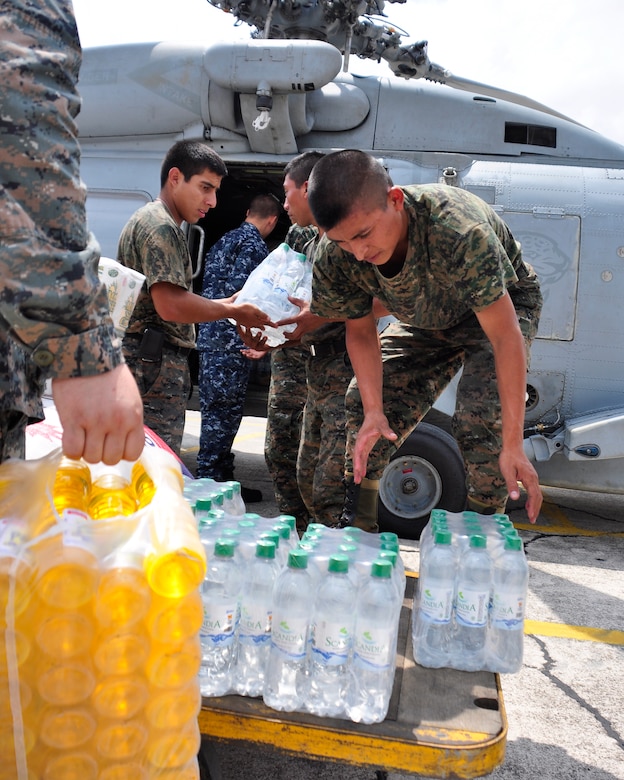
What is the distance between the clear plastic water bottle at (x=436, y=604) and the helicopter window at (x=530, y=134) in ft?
14.2

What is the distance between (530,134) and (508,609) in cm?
455

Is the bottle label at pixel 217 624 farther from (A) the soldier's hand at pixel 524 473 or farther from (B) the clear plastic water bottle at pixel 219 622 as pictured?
(A) the soldier's hand at pixel 524 473

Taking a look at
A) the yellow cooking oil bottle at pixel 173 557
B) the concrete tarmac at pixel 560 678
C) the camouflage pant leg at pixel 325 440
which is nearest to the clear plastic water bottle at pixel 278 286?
the camouflage pant leg at pixel 325 440

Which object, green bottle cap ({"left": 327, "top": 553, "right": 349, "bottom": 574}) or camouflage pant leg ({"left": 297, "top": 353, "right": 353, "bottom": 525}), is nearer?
green bottle cap ({"left": 327, "top": 553, "right": 349, "bottom": 574})

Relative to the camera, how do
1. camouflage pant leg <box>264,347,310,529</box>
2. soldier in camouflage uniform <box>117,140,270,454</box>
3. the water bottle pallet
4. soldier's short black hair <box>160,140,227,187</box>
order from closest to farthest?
Result: 1. the water bottle pallet
2. soldier in camouflage uniform <box>117,140,270,454</box>
3. soldier's short black hair <box>160,140,227,187</box>
4. camouflage pant leg <box>264,347,310,529</box>

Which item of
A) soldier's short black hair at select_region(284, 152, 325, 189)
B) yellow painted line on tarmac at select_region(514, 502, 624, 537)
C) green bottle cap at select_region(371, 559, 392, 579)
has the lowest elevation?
yellow painted line on tarmac at select_region(514, 502, 624, 537)

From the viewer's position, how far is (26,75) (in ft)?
4.41

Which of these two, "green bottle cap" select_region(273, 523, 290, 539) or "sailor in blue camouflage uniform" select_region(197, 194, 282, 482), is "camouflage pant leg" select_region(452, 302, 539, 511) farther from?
"sailor in blue camouflage uniform" select_region(197, 194, 282, 482)

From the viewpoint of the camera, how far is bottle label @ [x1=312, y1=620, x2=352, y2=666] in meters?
1.95

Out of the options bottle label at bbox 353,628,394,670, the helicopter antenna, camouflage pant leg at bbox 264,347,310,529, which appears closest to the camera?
bottle label at bbox 353,628,394,670

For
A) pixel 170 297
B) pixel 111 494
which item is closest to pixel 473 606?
pixel 111 494

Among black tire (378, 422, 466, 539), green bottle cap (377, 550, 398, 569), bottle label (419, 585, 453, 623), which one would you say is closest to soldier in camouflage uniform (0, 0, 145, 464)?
green bottle cap (377, 550, 398, 569)

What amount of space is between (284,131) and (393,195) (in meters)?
3.00

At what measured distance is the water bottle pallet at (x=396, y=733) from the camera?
1775mm
